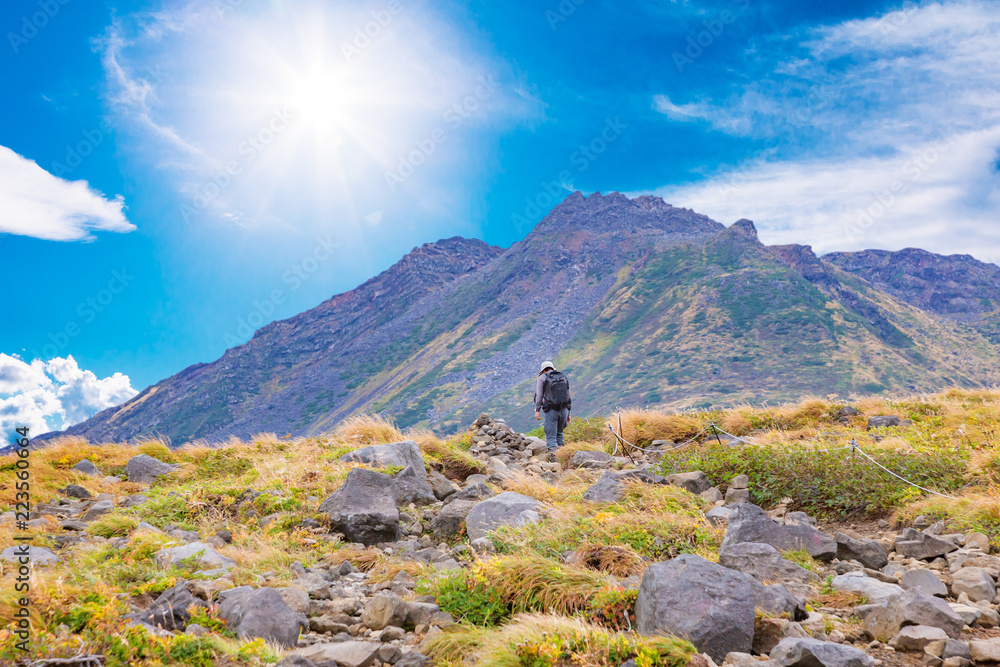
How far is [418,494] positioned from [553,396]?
17.9 feet

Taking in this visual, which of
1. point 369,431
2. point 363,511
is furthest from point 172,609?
point 369,431

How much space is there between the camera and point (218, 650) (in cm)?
403

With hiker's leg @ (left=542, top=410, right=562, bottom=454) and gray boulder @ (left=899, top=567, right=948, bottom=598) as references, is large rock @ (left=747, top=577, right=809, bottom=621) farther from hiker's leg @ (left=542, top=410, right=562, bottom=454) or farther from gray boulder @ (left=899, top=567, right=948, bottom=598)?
hiker's leg @ (left=542, top=410, right=562, bottom=454)

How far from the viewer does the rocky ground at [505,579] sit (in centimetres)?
395

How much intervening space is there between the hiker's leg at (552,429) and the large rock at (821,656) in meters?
10.6

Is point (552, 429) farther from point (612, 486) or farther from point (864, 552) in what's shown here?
point (864, 552)

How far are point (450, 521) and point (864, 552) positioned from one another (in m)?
5.06

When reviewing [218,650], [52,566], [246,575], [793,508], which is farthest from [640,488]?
[52,566]

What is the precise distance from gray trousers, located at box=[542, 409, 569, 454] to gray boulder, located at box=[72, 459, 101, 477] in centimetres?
995

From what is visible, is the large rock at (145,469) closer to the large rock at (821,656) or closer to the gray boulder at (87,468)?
the gray boulder at (87,468)

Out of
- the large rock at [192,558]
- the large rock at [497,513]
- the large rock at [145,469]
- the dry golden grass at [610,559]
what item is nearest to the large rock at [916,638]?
the dry golden grass at [610,559]

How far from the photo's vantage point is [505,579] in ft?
17.0

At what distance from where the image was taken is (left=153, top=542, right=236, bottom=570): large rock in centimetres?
586

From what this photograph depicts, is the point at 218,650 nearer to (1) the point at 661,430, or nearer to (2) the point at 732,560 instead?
(2) the point at 732,560
